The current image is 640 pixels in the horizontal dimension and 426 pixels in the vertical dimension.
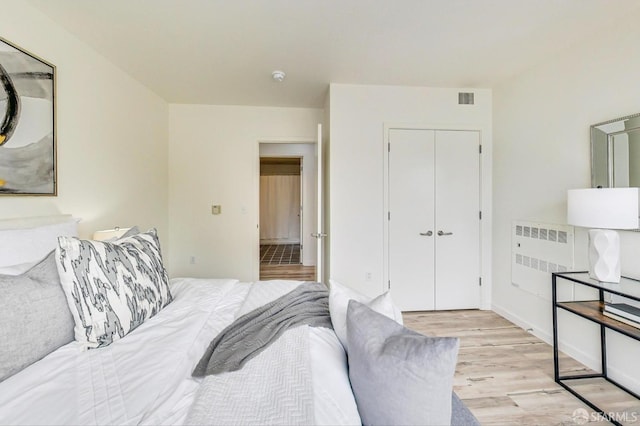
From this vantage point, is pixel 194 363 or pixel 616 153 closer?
pixel 194 363

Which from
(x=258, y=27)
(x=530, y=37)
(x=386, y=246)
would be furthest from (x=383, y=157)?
(x=258, y=27)

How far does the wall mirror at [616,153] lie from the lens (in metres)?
1.78

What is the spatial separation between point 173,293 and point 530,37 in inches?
127

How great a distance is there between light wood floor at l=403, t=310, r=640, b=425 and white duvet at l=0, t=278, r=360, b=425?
4.37ft

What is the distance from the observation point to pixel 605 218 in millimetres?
1568

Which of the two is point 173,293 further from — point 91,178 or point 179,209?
point 179,209

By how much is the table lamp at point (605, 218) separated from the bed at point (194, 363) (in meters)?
1.47

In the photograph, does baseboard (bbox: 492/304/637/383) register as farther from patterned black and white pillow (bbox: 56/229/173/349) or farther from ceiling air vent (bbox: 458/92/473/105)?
patterned black and white pillow (bbox: 56/229/173/349)

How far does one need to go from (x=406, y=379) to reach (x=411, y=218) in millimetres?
2526

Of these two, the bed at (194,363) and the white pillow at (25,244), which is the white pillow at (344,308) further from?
the white pillow at (25,244)

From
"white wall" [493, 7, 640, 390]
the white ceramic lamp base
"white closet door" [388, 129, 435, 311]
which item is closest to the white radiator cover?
"white wall" [493, 7, 640, 390]

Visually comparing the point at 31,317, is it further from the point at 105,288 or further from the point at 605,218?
the point at 605,218

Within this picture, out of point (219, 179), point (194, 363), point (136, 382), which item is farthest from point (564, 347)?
point (219, 179)

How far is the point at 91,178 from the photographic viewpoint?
2260mm
